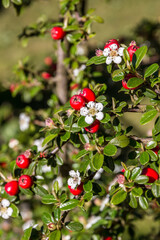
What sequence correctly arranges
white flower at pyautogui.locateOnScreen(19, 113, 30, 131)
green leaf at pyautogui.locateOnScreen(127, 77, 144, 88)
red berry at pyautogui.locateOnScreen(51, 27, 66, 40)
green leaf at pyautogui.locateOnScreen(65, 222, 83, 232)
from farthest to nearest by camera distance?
white flower at pyautogui.locateOnScreen(19, 113, 30, 131)
red berry at pyautogui.locateOnScreen(51, 27, 66, 40)
green leaf at pyautogui.locateOnScreen(65, 222, 83, 232)
green leaf at pyautogui.locateOnScreen(127, 77, 144, 88)

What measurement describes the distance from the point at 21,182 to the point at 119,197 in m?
0.32

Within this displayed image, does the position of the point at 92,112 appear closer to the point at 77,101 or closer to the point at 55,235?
the point at 77,101

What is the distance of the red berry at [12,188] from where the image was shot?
91 cm

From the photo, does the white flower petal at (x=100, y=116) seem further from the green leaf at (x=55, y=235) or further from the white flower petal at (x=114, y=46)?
the green leaf at (x=55, y=235)

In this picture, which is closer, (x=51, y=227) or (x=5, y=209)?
(x=51, y=227)

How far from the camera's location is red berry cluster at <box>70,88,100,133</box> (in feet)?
2.45

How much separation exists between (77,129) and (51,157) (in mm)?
182

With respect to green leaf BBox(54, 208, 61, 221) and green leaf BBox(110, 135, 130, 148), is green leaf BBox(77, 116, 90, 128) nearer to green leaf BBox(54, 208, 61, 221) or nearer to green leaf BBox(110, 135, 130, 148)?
green leaf BBox(110, 135, 130, 148)

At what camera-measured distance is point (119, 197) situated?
79cm

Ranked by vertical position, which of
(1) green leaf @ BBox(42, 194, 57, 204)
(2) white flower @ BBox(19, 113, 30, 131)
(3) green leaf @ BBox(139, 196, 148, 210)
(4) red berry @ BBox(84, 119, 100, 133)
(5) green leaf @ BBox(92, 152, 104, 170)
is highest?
(4) red berry @ BBox(84, 119, 100, 133)

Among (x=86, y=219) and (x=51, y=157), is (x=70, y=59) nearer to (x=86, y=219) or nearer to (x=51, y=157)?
(x=51, y=157)

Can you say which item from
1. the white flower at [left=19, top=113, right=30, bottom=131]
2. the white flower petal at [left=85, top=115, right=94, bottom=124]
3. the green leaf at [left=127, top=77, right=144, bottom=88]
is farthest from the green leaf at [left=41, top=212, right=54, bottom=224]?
the white flower at [left=19, top=113, right=30, bottom=131]

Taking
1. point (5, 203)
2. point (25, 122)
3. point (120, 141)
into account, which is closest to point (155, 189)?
point (120, 141)

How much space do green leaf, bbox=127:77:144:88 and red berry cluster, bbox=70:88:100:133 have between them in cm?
12
